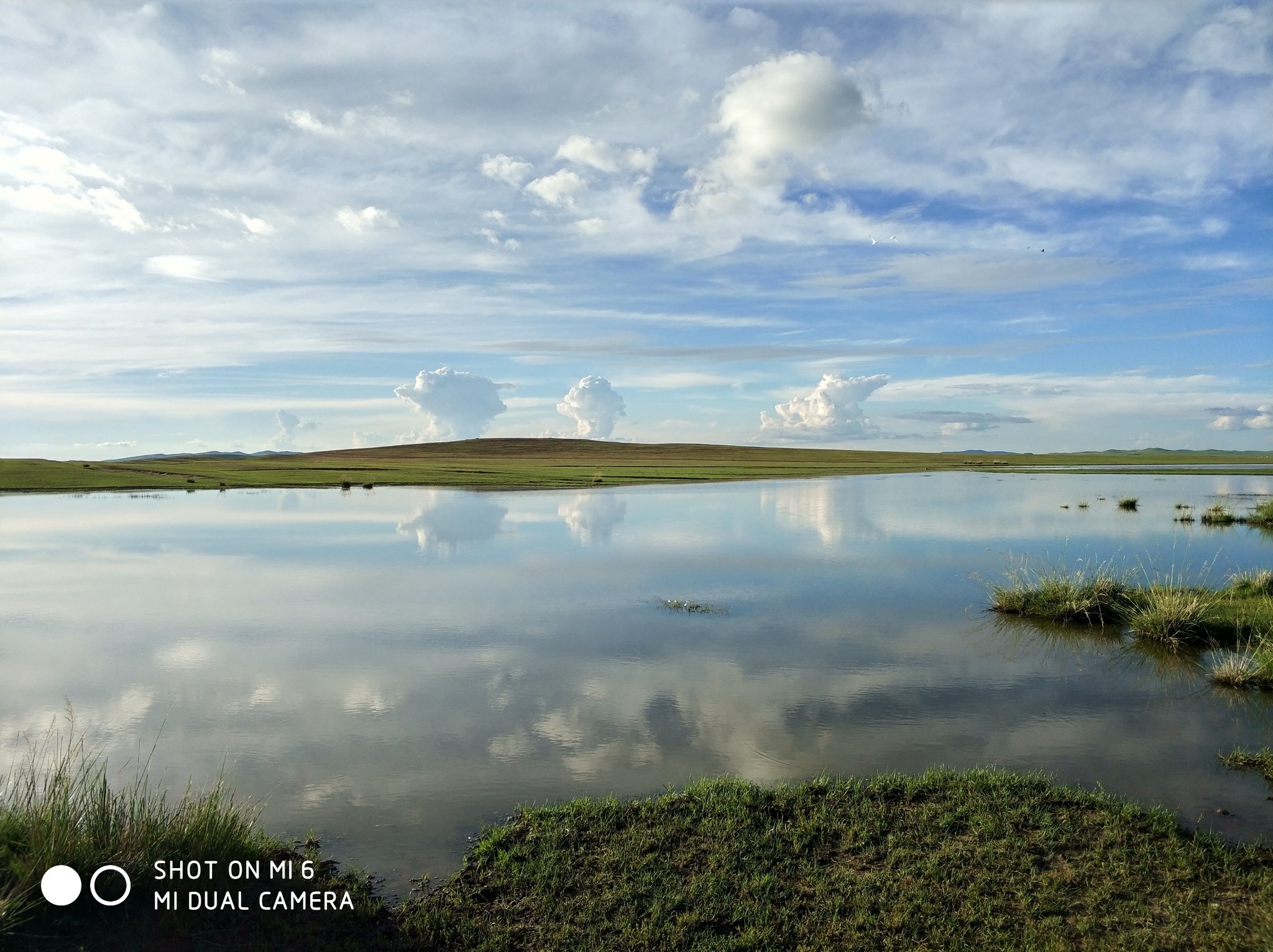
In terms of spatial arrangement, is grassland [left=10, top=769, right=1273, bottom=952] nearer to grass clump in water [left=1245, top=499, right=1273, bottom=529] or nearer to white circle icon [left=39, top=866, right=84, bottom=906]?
white circle icon [left=39, top=866, right=84, bottom=906]

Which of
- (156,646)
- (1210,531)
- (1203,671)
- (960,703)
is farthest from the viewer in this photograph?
(1210,531)

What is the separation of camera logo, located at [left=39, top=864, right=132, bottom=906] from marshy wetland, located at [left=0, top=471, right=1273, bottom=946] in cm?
165

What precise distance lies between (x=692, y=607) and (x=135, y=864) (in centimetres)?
1218

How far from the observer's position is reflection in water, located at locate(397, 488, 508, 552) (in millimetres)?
29547

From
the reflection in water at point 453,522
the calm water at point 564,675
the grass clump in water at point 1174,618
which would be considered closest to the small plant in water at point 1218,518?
the calm water at point 564,675

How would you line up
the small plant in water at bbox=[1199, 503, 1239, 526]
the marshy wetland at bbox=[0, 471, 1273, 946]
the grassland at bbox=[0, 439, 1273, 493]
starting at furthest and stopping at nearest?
1. the grassland at bbox=[0, 439, 1273, 493]
2. the small plant in water at bbox=[1199, 503, 1239, 526]
3. the marshy wetland at bbox=[0, 471, 1273, 946]

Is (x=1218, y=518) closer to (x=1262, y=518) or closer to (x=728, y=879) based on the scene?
(x=1262, y=518)

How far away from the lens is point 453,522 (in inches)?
1420

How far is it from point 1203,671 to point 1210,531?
2266 cm

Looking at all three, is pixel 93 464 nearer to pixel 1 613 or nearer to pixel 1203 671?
pixel 1 613

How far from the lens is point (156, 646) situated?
1432cm

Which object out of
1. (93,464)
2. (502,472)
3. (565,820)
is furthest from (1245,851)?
(93,464)

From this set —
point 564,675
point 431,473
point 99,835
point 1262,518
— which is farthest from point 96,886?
point 431,473

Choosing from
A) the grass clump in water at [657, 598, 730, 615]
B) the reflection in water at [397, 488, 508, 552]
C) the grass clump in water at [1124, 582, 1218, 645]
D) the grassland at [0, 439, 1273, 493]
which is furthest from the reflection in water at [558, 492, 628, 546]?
the grass clump in water at [1124, 582, 1218, 645]
